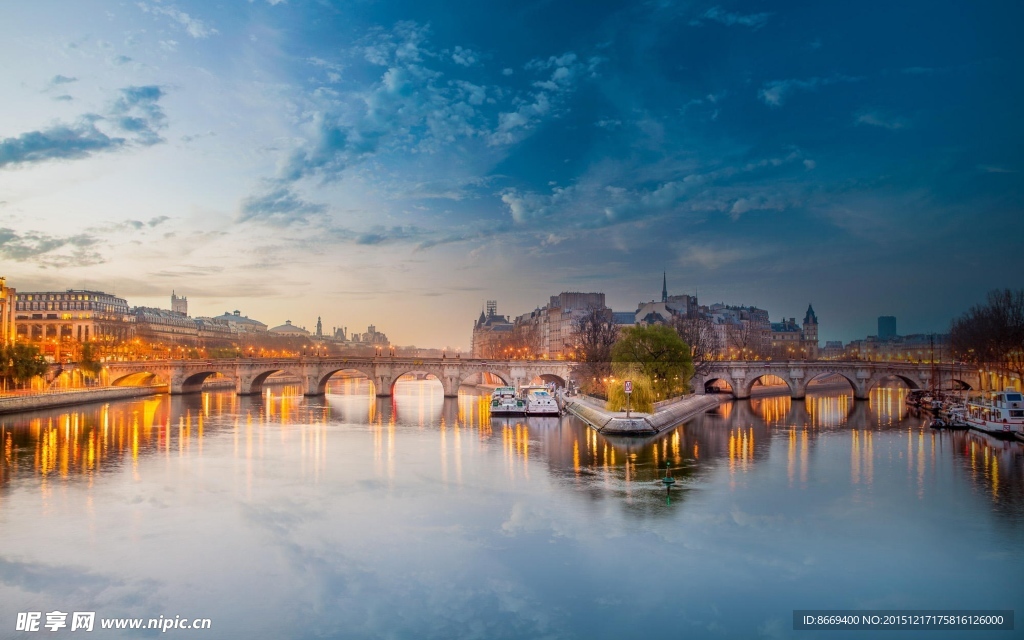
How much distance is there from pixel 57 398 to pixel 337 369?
34951 mm

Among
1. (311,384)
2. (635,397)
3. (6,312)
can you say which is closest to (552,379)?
(311,384)

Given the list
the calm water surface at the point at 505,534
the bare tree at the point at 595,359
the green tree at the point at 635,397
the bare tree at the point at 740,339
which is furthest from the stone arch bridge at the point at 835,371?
the bare tree at the point at 740,339

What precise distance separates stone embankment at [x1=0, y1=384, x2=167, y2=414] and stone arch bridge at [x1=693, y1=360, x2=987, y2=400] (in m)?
75.5

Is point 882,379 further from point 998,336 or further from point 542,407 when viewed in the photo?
point 542,407

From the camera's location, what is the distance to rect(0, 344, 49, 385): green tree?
82.0 meters

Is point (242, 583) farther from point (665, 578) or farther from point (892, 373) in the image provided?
point (892, 373)

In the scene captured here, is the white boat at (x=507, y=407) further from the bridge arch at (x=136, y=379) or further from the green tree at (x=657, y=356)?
the bridge arch at (x=136, y=379)

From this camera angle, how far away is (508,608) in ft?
64.4

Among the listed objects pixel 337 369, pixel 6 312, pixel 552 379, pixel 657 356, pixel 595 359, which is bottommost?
pixel 552 379

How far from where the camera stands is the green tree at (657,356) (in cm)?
7506

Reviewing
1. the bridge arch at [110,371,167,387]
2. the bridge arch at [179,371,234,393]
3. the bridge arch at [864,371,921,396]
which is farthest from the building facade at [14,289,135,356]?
the bridge arch at [864,371,921,396]

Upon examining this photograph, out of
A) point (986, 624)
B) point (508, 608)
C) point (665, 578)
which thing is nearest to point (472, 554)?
point (508, 608)

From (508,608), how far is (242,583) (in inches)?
319

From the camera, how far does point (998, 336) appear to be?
86.9 meters
